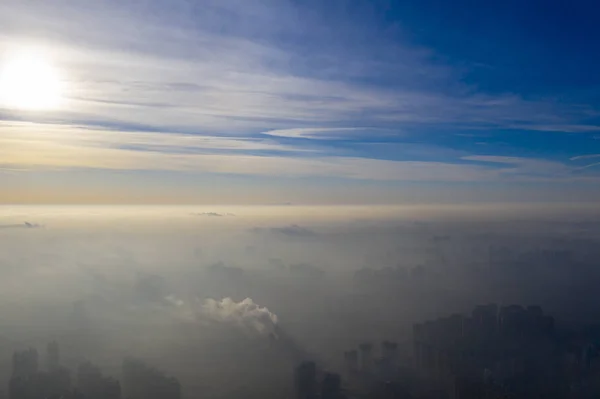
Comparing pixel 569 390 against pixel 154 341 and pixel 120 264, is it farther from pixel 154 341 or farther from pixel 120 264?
pixel 120 264

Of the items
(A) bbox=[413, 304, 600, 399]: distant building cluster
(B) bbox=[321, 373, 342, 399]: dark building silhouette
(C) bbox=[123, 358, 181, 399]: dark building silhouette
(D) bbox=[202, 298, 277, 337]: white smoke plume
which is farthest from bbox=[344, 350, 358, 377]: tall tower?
(C) bbox=[123, 358, 181, 399]: dark building silhouette

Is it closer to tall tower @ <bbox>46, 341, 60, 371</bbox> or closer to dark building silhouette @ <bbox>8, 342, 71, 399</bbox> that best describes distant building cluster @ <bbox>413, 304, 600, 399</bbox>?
dark building silhouette @ <bbox>8, 342, 71, 399</bbox>

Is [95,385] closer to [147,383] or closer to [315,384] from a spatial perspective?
[147,383]

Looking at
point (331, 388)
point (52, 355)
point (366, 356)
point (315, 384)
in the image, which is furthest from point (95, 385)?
point (366, 356)

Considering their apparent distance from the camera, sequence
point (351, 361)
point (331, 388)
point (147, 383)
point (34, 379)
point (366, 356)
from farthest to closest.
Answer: point (366, 356), point (351, 361), point (331, 388), point (147, 383), point (34, 379)

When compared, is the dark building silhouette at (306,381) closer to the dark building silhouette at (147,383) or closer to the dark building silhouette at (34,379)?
the dark building silhouette at (147,383)

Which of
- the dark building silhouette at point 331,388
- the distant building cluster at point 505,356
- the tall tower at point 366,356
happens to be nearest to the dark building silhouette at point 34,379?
the dark building silhouette at point 331,388

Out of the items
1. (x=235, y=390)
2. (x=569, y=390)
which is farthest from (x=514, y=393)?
(x=235, y=390)

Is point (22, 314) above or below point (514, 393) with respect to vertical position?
above
